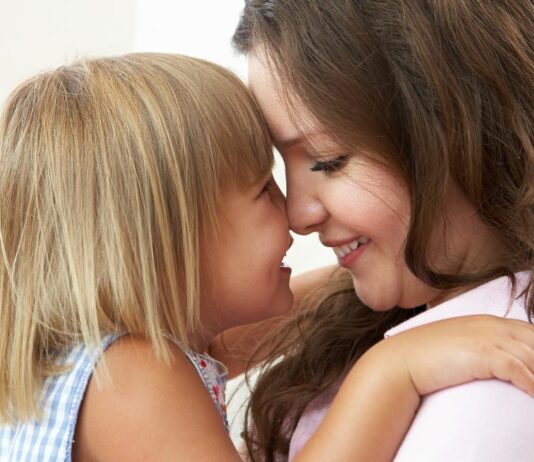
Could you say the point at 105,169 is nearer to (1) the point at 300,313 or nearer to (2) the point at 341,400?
(2) the point at 341,400

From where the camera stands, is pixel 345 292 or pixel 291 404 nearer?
pixel 291 404

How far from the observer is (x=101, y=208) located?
1.12 metres

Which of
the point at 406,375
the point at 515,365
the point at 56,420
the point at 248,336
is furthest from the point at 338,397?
the point at 248,336

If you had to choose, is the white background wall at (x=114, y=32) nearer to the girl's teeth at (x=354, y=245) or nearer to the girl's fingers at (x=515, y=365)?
the girl's teeth at (x=354, y=245)

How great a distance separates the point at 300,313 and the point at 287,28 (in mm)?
549

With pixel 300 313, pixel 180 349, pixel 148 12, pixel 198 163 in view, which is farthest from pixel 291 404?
pixel 148 12

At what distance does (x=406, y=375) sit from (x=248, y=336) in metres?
0.67

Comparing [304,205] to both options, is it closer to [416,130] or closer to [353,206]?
[353,206]

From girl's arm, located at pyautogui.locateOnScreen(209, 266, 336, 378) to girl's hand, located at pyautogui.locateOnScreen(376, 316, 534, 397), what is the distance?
57 cm

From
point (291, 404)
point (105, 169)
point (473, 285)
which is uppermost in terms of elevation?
point (105, 169)

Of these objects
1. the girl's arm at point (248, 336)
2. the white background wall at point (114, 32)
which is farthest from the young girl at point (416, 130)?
the white background wall at point (114, 32)

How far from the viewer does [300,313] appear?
5.19ft

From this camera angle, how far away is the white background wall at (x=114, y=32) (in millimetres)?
2287

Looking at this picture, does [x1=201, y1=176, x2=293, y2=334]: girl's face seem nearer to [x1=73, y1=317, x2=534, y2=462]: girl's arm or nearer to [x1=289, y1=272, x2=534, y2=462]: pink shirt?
[x1=73, y1=317, x2=534, y2=462]: girl's arm
